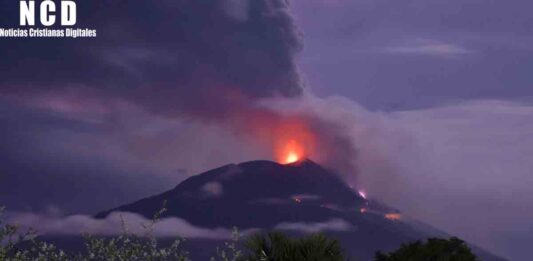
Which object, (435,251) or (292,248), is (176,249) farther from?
(435,251)

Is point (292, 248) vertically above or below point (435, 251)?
below

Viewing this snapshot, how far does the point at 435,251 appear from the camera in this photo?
75.6m

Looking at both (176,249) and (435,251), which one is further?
(435,251)

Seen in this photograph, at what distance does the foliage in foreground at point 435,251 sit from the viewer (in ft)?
243

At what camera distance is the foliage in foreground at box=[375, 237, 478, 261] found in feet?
243

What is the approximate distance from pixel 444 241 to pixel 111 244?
4307 cm

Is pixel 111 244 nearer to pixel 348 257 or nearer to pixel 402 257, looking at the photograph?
pixel 348 257

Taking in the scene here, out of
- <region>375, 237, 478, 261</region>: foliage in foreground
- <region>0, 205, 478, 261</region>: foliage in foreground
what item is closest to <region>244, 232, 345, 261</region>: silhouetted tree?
<region>0, 205, 478, 261</region>: foliage in foreground

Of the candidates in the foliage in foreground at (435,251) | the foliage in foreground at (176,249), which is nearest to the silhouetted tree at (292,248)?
the foliage in foreground at (176,249)

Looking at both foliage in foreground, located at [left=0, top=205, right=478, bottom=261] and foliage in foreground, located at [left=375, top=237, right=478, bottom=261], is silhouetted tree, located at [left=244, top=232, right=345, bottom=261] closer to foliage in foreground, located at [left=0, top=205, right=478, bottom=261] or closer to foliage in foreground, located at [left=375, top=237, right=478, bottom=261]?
foliage in foreground, located at [left=0, top=205, right=478, bottom=261]

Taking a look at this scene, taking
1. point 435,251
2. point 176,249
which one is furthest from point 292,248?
point 435,251

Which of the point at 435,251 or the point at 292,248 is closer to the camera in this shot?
the point at 292,248

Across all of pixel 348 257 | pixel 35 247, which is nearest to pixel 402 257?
pixel 348 257

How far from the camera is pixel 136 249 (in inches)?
1549
